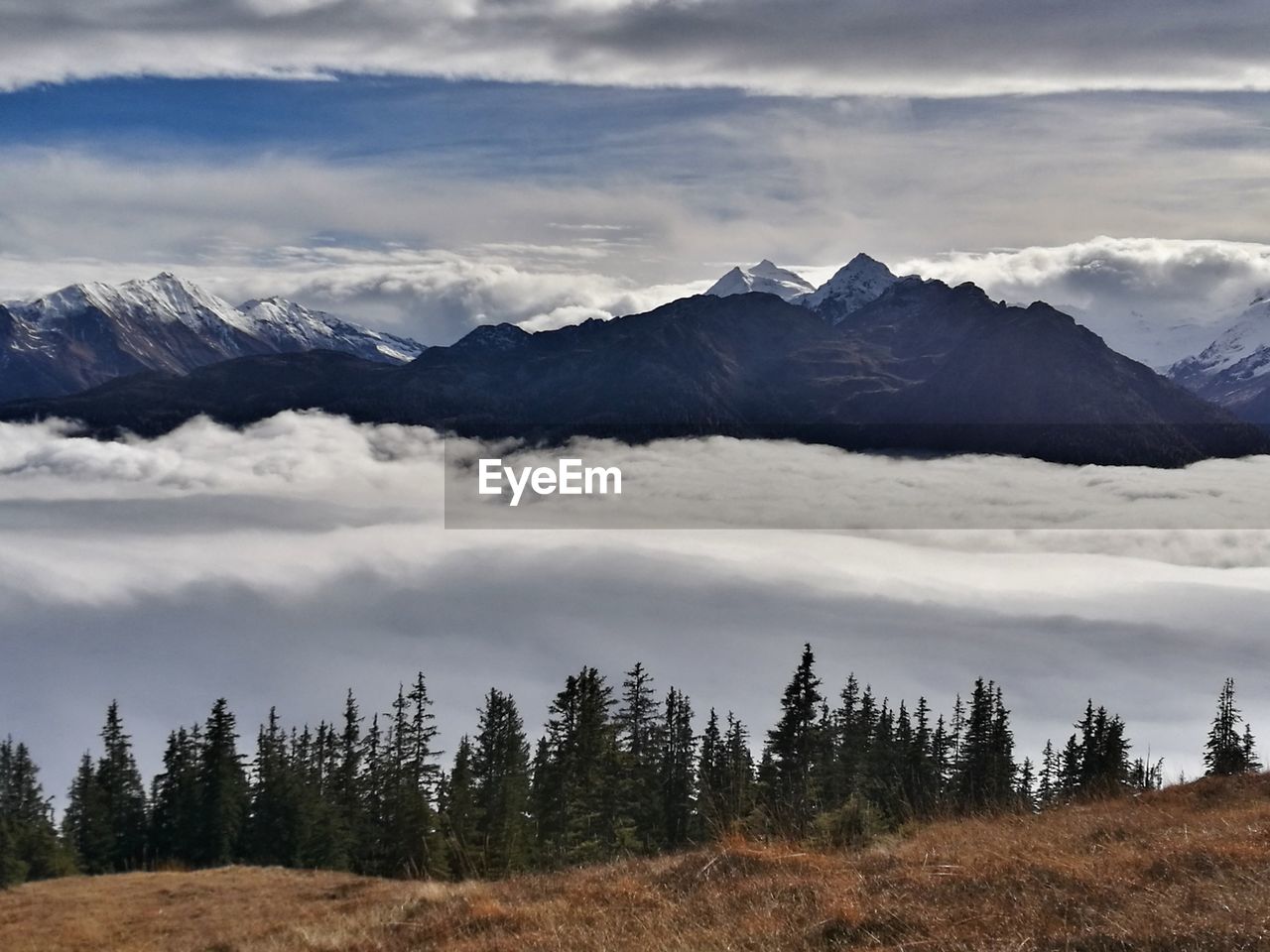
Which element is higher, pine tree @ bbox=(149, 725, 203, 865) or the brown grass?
the brown grass

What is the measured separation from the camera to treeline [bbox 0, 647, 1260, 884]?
6769 cm

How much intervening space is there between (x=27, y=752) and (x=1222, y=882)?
153473mm

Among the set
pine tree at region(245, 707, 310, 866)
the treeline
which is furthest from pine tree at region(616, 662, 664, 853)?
pine tree at region(245, 707, 310, 866)

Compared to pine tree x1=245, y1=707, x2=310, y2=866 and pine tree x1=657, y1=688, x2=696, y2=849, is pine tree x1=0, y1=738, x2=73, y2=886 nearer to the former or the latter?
pine tree x1=245, y1=707, x2=310, y2=866

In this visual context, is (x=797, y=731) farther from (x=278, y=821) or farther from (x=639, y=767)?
(x=278, y=821)

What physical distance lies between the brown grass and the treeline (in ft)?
115

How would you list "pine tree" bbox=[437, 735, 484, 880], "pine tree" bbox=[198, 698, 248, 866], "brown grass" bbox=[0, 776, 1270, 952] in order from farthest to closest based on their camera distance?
"pine tree" bbox=[198, 698, 248, 866] → "pine tree" bbox=[437, 735, 484, 880] → "brown grass" bbox=[0, 776, 1270, 952]

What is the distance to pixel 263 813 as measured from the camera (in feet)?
286

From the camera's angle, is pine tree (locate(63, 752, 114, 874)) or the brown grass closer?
the brown grass

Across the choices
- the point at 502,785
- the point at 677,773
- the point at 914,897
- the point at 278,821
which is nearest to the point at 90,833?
the point at 278,821

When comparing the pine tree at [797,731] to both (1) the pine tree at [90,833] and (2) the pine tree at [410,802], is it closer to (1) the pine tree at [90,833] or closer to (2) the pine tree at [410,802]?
(2) the pine tree at [410,802]

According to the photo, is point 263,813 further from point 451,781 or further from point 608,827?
point 608,827

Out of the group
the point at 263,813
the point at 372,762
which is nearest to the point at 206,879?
the point at 263,813

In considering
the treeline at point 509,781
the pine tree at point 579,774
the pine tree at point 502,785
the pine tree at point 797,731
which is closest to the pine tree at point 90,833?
the treeline at point 509,781
